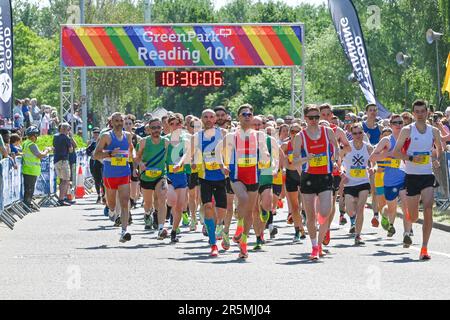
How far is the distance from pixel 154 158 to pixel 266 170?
2.95m

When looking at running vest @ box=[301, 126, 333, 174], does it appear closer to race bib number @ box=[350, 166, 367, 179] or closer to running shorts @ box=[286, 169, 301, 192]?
race bib number @ box=[350, 166, 367, 179]

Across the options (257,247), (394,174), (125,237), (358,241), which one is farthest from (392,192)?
(125,237)

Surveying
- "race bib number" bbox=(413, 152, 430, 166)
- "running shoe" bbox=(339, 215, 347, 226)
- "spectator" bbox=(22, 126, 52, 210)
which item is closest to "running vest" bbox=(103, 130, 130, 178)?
"race bib number" bbox=(413, 152, 430, 166)

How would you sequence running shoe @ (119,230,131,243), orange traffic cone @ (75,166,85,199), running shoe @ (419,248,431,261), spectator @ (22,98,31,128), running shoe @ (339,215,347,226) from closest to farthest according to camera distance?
running shoe @ (419,248,431,261), running shoe @ (119,230,131,243), running shoe @ (339,215,347,226), orange traffic cone @ (75,166,85,199), spectator @ (22,98,31,128)

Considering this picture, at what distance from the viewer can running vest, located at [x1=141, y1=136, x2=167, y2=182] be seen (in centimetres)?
2088

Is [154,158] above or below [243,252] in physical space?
above

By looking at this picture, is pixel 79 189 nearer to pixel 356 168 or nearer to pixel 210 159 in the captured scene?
pixel 356 168

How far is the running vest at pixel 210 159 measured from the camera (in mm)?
17812

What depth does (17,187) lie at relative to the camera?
26.2 meters

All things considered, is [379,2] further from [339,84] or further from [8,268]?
[8,268]

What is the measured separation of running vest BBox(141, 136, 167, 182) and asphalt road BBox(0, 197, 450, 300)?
104cm

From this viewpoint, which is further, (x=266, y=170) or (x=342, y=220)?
(x=342, y=220)

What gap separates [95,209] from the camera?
29.7 meters

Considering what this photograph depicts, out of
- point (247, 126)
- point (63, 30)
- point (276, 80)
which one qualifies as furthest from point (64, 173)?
point (276, 80)
